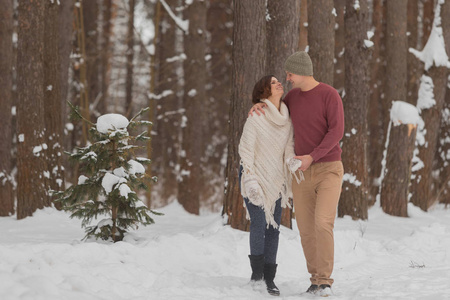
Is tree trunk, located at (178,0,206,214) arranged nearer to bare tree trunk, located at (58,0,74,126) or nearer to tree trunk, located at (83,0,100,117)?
bare tree trunk, located at (58,0,74,126)

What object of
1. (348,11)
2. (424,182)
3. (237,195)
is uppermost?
(348,11)

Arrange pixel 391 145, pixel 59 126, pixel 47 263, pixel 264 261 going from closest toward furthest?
pixel 47 263 → pixel 264 261 → pixel 59 126 → pixel 391 145

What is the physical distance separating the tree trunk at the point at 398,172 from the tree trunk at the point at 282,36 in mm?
4846

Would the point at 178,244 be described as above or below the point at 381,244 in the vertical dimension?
above

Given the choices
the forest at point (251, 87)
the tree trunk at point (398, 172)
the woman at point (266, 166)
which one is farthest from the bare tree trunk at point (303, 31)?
the woman at point (266, 166)

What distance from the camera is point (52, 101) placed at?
11.2m

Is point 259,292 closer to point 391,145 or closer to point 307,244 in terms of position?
point 307,244

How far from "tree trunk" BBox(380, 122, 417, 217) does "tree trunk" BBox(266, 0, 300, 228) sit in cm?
485

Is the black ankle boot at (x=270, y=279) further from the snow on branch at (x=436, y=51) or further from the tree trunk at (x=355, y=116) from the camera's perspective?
the snow on branch at (x=436, y=51)

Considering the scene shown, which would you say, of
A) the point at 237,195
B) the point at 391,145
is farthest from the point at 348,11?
the point at 237,195

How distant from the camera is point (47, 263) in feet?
17.2

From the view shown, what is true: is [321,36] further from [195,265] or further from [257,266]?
[257,266]

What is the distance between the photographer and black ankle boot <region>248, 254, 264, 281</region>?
18.3ft

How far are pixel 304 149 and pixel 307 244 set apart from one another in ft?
3.09
